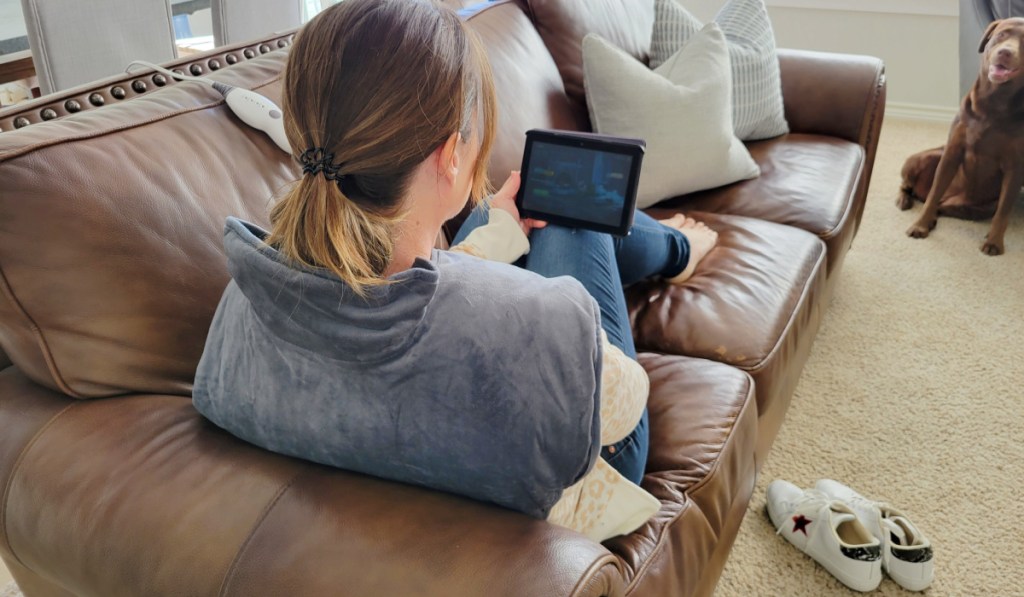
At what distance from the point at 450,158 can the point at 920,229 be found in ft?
7.53

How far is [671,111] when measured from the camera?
6.13 ft

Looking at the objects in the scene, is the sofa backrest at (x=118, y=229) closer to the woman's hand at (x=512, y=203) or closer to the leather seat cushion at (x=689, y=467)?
the woman's hand at (x=512, y=203)

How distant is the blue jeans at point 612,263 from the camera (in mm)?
1090

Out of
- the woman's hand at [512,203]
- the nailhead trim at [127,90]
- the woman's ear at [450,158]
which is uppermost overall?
the woman's ear at [450,158]

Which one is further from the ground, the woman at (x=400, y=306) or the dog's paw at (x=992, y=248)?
the woman at (x=400, y=306)

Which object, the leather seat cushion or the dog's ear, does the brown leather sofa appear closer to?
the leather seat cushion

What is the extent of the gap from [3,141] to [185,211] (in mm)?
209

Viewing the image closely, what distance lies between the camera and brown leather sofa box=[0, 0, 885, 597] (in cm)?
78

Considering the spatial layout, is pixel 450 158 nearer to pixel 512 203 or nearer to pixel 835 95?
pixel 512 203

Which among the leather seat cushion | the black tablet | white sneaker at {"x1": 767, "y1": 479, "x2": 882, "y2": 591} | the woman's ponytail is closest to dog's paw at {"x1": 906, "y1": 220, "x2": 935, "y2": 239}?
white sneaker at {"x1": 767, "y1": 479, "x2": 882, "y2": 591}

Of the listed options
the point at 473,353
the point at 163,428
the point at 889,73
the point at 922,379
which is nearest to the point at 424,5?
the point at 473,353

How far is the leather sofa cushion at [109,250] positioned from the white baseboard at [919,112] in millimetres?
3388

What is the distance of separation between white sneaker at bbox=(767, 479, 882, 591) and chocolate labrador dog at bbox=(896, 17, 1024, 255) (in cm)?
146

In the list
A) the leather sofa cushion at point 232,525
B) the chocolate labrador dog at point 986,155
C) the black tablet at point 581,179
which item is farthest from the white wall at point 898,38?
the leather sofa cushion at point 232,525
